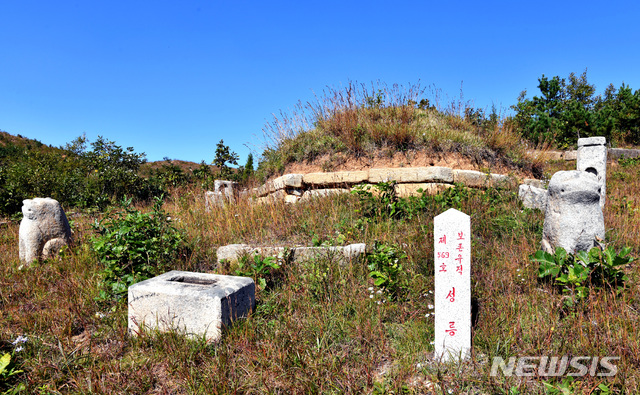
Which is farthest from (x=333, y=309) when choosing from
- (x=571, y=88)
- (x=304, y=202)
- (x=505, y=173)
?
(x=571, y=88)

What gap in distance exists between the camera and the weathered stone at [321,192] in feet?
23.1

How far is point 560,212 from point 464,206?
1637 mm

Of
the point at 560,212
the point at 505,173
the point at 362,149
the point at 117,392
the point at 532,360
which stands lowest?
the point at 117,392

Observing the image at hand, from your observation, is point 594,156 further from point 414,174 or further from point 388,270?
point 388,270

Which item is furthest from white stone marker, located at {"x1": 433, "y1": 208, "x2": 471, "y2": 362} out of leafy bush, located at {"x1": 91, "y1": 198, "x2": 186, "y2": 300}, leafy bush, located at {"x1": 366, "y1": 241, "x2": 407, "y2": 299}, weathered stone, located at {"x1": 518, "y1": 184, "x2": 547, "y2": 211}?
weathered stone, located at {"x1": 518, "y1": 184, "x2": 547, "y2": 211}

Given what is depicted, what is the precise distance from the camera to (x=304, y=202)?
6.86 m

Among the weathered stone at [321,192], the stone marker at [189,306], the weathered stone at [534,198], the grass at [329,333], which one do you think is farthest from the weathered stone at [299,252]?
the weathered stone at [534,198]

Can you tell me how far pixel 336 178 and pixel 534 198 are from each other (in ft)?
11.8

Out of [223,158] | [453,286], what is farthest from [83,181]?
[453,286]

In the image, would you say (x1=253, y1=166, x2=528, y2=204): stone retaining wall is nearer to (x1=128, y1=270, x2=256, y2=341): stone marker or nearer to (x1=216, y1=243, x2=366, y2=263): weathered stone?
(x1=216, y1=243, x2=366, y2=263): weathered stone

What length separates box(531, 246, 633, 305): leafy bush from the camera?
10.1 ft

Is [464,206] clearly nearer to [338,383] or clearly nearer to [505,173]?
[505,173]

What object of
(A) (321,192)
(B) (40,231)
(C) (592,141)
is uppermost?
(C) (592,141)

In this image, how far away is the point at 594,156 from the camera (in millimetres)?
6625
